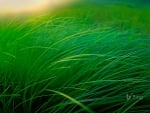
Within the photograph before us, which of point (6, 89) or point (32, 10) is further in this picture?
point (32, 10)

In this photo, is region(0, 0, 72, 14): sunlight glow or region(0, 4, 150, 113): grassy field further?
region(0, 0, 72, 14): sunlight glow

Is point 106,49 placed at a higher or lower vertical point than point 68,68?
higher

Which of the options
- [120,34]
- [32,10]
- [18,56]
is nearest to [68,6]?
[32,10]

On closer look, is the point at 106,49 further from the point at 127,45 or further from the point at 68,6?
the point at 68,6

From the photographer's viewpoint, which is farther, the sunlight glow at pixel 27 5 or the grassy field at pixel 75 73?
the sunlight glow at pixel 27 5

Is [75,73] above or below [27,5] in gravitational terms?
below

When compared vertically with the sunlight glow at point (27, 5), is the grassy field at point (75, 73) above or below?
below

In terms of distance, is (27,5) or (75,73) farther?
(27,5)

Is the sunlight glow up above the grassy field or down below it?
above
